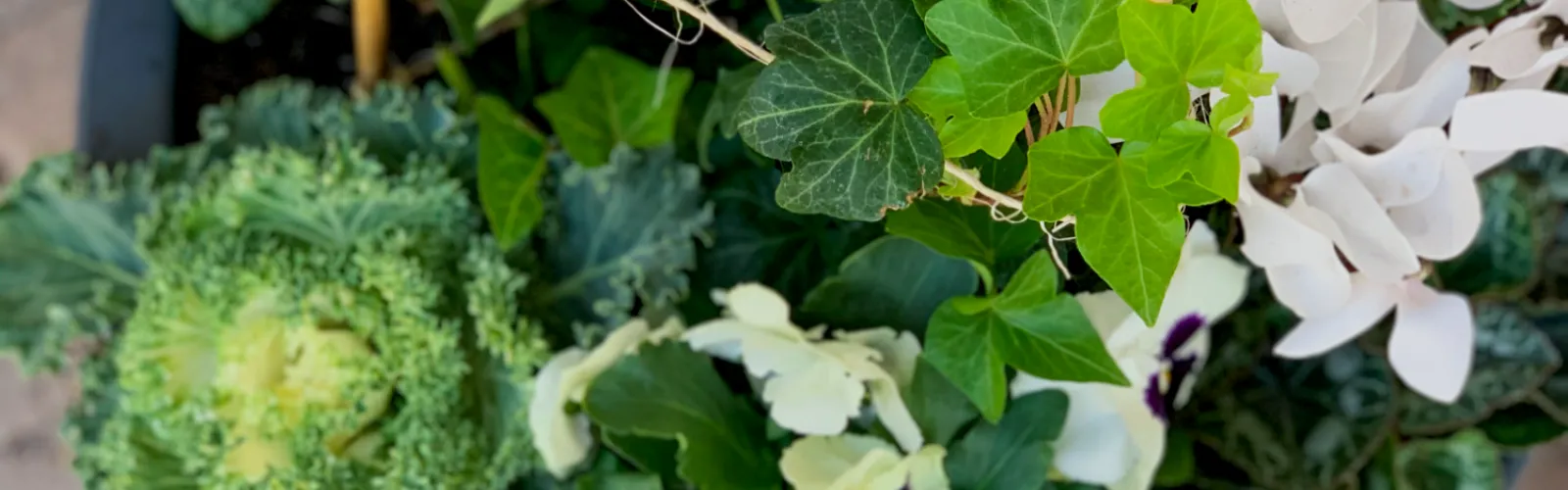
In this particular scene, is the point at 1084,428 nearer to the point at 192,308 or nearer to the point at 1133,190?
the point at 1133,190

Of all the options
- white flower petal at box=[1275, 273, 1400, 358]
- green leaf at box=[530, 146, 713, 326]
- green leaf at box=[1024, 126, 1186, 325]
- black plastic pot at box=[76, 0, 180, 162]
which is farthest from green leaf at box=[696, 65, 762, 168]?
black plastic pot at box=[76, 0, 180, 162]

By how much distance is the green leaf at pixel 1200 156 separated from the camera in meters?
0.31

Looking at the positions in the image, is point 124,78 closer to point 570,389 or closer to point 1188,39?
point 570,389

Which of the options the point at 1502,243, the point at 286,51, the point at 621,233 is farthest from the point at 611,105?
the point at 1502,243

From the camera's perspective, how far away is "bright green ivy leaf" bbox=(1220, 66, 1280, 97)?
12.1 inches

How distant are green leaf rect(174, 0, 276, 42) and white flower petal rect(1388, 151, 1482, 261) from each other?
655mm

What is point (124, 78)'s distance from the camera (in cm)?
72

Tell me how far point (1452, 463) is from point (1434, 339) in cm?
27

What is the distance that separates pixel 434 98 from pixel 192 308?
0.58 feet

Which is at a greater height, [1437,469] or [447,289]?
[447,289]

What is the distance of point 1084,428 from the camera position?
505 millimetres

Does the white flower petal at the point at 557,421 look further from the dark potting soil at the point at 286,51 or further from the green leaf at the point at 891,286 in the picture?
the dark potting soil at the point at 286,51

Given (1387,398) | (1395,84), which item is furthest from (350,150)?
(1387,398)

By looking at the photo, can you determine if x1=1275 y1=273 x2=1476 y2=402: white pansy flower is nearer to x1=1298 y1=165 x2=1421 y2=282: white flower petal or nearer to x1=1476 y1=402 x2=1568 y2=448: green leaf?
x1=1298 y1=165 x2=1421 y2=282: white flower petal
